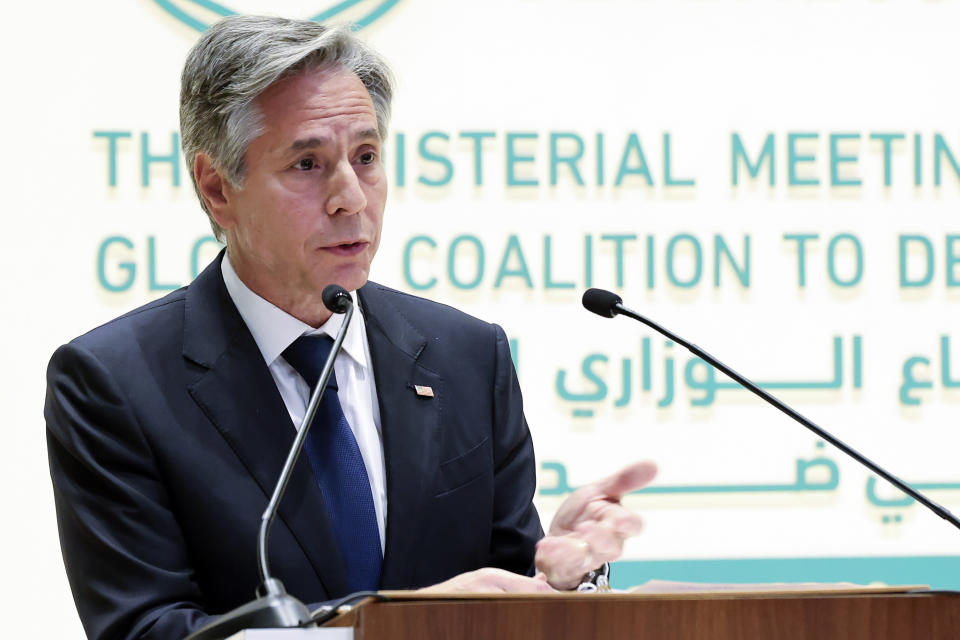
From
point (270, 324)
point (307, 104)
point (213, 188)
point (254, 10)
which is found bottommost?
point (270, 324)

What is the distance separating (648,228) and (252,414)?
187 cm

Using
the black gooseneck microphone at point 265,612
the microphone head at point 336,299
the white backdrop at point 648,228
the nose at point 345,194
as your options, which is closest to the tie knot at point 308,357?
the nose at point 345,194

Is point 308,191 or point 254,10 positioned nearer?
point 308,191

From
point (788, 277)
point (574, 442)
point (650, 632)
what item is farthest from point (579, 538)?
point (788, 277)

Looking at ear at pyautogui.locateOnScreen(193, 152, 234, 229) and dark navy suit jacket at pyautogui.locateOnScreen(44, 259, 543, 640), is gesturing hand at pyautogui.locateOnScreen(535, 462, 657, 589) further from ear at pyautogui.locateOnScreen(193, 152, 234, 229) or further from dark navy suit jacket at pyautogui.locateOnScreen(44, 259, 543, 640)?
ear at pyautogui.locateOnScreen(193, 152, 234, 229)

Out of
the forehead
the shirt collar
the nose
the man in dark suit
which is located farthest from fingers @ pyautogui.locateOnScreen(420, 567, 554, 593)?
the forehead

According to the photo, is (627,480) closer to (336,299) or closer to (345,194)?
(336,299)

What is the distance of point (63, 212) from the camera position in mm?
3357

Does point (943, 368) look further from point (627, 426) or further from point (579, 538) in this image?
point (579, 538)

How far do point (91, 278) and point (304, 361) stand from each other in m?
1.55

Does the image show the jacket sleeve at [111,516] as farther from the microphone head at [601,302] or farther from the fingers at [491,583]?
the microphone head at [601,302]

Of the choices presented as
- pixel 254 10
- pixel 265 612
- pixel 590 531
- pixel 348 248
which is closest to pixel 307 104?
pixel 348 248

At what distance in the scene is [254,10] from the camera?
345 centimetres

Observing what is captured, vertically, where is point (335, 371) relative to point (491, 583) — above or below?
above
